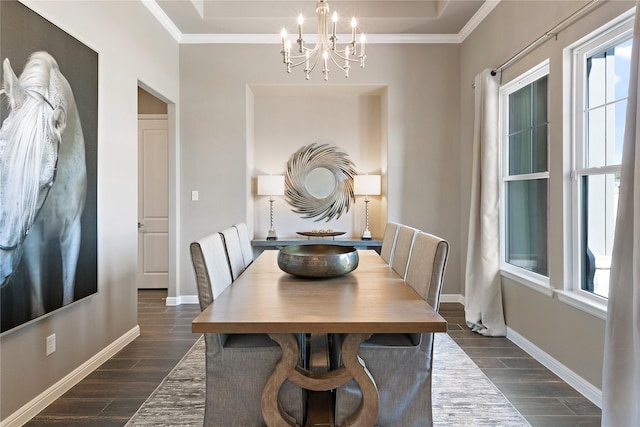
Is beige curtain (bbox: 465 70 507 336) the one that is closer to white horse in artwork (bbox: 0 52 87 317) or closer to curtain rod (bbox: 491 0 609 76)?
curtain rod (bbox: 491 0 609 76)

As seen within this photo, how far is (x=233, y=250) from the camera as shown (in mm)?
2412

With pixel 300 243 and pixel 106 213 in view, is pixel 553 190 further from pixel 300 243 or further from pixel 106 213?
pixel 106 213

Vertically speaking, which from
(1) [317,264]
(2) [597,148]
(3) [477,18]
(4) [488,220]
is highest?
(3) [477,18]

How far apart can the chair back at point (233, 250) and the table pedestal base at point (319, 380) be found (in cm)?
81

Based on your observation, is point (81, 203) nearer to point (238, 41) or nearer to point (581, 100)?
point (238, 41)

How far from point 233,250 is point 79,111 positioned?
1.34 m

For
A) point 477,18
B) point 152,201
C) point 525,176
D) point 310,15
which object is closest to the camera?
point 525,176

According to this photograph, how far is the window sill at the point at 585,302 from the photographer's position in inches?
81.8

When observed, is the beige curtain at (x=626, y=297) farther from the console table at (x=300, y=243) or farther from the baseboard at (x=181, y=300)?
the baseboard at (x=181, y=300)

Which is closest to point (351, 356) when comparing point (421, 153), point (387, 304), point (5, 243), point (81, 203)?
point (387, 304)

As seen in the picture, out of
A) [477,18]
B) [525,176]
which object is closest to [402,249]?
[525,176]

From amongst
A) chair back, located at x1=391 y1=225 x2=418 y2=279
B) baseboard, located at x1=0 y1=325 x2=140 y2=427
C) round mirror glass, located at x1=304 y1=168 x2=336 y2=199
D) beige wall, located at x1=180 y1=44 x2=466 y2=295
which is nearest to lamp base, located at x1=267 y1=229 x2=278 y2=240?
beige wall, located at x1=180 y1=44 x2=466 y2=295

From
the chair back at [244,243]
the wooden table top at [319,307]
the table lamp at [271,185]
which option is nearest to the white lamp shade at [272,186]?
the table lamp at [271,185]

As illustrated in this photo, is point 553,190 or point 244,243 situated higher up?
point 553,190
